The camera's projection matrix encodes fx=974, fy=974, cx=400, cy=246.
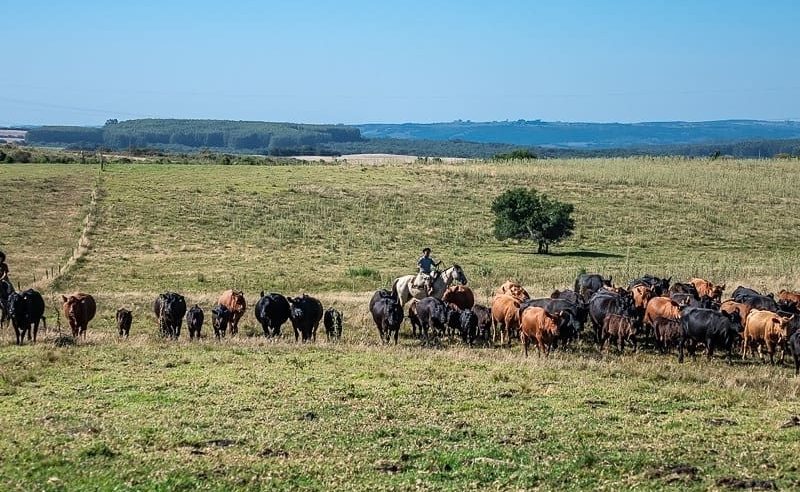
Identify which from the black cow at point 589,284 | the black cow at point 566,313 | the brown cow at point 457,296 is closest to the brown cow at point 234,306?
the brown cow at point 457,296

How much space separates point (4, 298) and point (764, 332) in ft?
61.7

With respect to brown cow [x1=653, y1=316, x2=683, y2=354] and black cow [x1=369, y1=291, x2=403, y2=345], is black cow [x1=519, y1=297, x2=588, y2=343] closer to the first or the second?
brown cow [x1=653, y1=316, x2=683, y2=354]

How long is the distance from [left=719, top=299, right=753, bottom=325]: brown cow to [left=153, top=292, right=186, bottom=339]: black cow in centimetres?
1356

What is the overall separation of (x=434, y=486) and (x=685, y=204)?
6004 cm

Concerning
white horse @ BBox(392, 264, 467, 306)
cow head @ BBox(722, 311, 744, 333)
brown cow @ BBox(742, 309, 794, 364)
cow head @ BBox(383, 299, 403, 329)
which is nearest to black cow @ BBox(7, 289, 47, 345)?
cow head @ BBox(383, 299, 403, 329)

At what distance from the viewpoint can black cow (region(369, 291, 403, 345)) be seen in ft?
81.5

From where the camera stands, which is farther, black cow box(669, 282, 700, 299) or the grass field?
black cow box(669, 282, 700, 299)

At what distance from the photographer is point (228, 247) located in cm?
4975

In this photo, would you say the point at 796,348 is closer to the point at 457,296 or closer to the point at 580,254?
the point at 457,296

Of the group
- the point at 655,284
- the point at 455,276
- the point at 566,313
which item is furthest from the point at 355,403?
the point at 655,284

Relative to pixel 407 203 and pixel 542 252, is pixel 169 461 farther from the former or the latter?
pixel 407 203

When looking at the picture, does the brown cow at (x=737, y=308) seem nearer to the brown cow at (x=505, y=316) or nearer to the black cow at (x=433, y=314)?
the brown cow at (x=505, y=316)

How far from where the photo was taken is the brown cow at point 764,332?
2170 centimetres


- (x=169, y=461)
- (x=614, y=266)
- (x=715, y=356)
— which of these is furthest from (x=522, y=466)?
(x=614, y=266)
